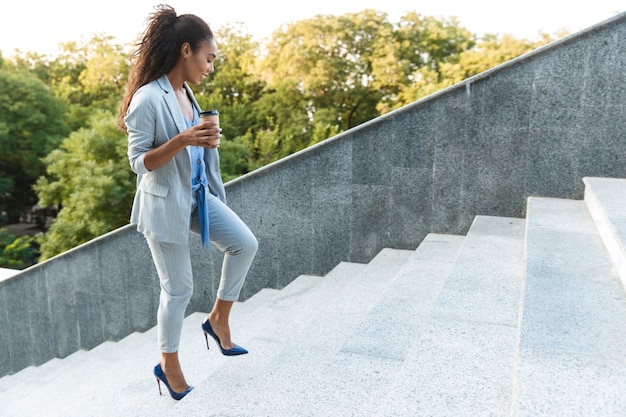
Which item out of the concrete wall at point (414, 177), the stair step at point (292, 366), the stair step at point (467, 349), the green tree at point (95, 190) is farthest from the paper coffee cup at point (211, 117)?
the green tree at point (95, 190)

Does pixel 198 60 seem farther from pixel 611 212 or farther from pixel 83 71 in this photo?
pixel 83 71

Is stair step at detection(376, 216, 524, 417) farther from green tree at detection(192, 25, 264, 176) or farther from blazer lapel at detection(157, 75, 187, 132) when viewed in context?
green tree at detection(192, 25, 264, 176)

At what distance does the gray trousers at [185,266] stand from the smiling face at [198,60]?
64 centimetres

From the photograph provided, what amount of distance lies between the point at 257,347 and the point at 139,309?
105 inches

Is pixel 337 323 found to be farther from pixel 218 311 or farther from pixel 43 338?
pixel 43 338

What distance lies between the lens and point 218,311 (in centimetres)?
298

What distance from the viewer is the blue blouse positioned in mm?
2701

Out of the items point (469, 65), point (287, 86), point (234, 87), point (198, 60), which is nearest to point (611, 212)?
point (198, 60)

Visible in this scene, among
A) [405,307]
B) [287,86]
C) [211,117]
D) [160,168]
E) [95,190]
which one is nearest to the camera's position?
[211,117]

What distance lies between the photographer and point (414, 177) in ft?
16.2

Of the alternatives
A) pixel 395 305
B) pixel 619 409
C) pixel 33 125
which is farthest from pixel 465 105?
pixel 33 125

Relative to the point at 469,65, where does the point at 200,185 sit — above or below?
below

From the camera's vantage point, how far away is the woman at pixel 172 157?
2.48 meters

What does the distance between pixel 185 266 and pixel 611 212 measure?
2533 millimetres
